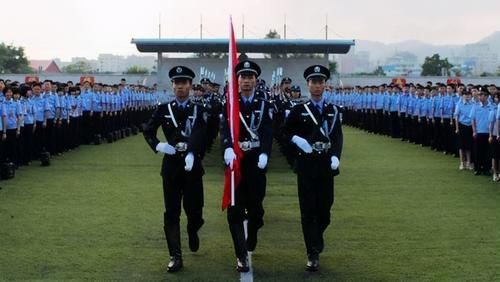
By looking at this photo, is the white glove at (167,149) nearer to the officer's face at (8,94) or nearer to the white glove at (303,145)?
the white glove at (303,145)

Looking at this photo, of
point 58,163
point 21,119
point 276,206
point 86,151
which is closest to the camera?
point 276,206

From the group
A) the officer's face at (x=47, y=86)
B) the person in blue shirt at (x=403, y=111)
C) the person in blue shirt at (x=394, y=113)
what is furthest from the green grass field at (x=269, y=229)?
the person in blue shirt at (x=394, y=113)

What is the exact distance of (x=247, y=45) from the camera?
53.5 metres

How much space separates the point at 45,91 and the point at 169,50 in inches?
1523

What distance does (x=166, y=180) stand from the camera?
23.5ft

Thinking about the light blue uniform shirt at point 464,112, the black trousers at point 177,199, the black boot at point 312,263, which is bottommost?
the black boot at point 312,263

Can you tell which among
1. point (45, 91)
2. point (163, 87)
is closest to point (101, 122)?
point (45, 91)

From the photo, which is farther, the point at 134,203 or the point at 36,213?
the point at 134,203

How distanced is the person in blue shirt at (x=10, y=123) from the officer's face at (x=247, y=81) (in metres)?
7.78

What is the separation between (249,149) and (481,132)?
8654 mm

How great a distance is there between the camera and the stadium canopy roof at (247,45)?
53.3 m

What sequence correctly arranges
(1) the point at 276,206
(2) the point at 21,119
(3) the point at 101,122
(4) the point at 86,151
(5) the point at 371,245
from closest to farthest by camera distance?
(5) the point at 371,245
(1) the point at 276,206
(2) the point at 21,119
(4) the point at 86,151
(3) the point at 101,122

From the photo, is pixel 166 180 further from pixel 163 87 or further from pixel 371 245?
pixel 163 87

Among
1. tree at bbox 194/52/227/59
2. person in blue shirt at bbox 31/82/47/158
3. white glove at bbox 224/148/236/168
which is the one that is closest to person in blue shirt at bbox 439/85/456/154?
person in blue shirt at bbox 31/82/47/158
